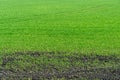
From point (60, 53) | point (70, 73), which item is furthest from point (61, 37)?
point (70, 73)

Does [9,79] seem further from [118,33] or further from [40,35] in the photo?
[118,33]

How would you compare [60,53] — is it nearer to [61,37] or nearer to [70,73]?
[70,73]

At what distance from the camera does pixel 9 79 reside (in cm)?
1337

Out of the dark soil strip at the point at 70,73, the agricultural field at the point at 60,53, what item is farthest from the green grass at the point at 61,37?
the dark soil strip at the point at 70,73

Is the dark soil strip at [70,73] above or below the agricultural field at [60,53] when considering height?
below

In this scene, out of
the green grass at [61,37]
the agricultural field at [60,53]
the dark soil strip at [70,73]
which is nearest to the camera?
the dark soil strip at [70,73]

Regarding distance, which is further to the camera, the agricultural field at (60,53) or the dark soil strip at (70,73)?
the agricultural field at (60,53)

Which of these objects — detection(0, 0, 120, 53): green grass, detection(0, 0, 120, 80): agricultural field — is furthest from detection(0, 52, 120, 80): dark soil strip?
detection(0, 0, 120, 53): green grass

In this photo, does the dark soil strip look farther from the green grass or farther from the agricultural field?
the green grass

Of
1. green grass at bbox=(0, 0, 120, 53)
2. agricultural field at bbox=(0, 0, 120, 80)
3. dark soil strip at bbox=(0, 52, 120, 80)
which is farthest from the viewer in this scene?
green grass at bbox=(0, 0, 120, 53)

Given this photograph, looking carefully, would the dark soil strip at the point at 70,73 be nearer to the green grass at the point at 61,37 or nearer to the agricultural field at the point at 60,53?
the agricultural field at the point at 60,53

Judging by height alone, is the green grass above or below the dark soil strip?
above

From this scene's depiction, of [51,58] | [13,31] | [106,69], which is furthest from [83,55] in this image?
[13,31]

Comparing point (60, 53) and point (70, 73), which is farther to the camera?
point (60, 53)
